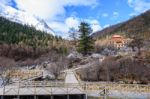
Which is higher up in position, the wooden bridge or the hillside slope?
the hillside slope

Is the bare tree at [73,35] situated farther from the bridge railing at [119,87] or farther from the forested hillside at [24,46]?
the bridge railing at [119,87]

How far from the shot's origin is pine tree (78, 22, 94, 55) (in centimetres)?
7906

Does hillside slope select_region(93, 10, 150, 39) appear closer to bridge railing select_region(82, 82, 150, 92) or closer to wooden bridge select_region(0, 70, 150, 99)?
bridge railing select_region(82, 82, 150, 92)

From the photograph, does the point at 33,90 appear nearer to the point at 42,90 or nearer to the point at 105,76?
the point at 42,90

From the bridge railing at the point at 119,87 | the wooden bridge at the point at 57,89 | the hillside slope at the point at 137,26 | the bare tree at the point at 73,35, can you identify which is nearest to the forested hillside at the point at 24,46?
the bare tree at the point at 73,35

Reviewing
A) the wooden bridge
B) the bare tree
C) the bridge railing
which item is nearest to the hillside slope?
the bare tree

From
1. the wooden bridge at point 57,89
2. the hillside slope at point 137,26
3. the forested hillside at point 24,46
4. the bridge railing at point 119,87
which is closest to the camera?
the wooden bridge at point 57,89

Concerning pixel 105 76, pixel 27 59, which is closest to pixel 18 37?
pixel 27 59

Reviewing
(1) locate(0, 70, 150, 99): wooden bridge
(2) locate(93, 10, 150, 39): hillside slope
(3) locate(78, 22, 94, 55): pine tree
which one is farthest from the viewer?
(2) locate(93, 10, 150, 39): hillside slope

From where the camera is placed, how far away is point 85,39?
78.8 m

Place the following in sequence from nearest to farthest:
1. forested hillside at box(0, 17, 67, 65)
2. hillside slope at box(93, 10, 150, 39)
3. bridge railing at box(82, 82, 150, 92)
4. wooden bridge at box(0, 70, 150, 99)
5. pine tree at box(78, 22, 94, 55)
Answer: wooden bridge at box(0, 70, 150, 99) < bridge railing at box(82, 82, 150, 92) < pine tree at box(78, 22, 94, 55) < forested hillside at box(0, 17, 67, 65) < hillside slope at box(93, 10, 150, 39)

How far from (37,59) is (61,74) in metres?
21.8

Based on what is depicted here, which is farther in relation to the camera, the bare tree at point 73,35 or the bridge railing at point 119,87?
the bare tree at point 73,35

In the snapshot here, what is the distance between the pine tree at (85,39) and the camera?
79062mm
